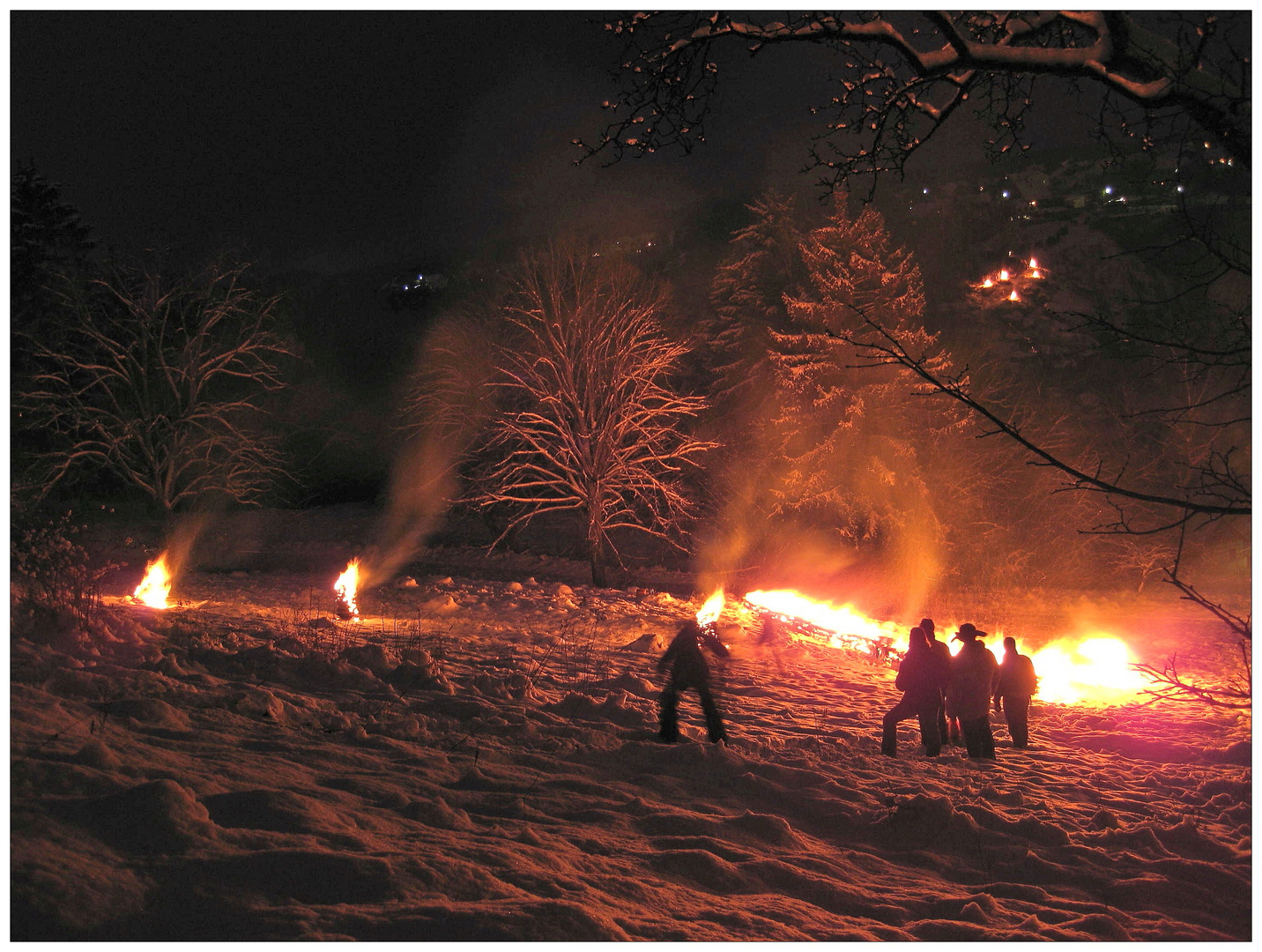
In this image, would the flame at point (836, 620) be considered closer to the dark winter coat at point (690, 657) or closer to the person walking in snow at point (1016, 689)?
the person walking in snow at point (1016, 689)

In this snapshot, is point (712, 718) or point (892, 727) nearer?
point (712, 718)

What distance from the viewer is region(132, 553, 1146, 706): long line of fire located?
1422 cm

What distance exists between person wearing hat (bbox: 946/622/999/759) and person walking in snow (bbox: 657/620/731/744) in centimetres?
281

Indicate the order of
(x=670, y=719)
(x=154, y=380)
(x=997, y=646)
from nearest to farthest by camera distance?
(x=670, y=719) → (x=997, y=646) → (x=154, y=380)

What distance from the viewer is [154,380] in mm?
23938

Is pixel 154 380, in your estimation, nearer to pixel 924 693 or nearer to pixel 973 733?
pixel 924 693

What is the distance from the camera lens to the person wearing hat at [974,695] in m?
8.84

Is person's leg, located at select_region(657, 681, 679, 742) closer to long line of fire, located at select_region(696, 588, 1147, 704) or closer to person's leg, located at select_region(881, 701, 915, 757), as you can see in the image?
person's leg, located at select_region(881, 701, 915, 757)

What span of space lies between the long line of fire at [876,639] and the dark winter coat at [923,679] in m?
4.66

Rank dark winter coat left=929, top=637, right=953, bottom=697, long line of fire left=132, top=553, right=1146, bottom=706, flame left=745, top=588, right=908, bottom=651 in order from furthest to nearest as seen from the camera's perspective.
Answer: flame left=745, top=588, right=908, bottom=651 < long line of fire left=132, top=553, right=1146, bottom=706 < dark winter coat left=929, top=637, right=953, bottom=697

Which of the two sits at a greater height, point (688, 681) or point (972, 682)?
point (688, 681)

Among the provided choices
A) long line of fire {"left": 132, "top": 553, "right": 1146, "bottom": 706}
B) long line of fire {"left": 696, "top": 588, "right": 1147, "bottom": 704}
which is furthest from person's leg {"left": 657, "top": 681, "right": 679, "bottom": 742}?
long line of fire {"left": 696, "top": 588, "right": 1147, "bottom": 704}

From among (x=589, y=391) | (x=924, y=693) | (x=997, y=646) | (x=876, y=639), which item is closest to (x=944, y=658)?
(x=924, y=693)

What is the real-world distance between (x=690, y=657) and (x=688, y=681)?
0.91ft
